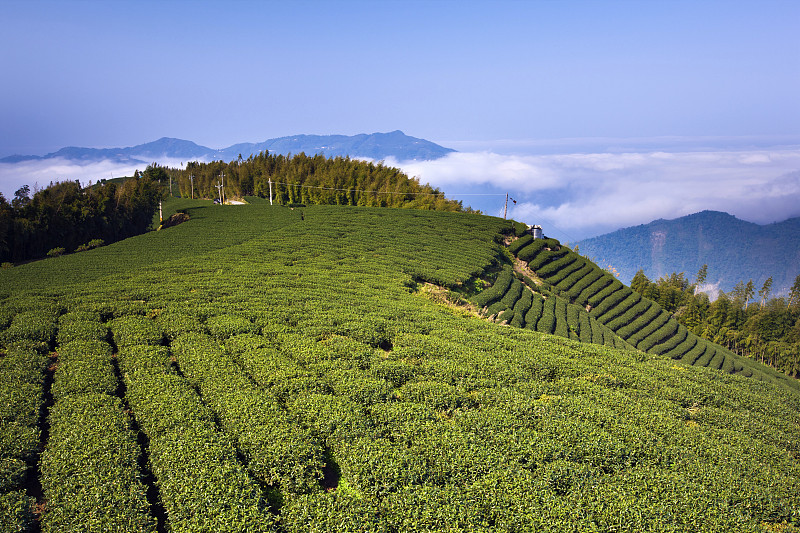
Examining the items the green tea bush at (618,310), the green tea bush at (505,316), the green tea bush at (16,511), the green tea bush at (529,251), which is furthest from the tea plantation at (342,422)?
the green tea bush at (529,251)

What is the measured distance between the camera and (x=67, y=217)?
4162cm

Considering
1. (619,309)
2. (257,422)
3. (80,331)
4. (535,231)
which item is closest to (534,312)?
(619,309)

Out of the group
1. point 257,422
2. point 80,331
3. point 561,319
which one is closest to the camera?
point 257,422

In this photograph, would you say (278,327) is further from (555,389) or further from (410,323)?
(555,389)

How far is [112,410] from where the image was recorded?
1205 centimetres

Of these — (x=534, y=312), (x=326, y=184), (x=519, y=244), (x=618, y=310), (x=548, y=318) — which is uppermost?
(x=326, y=184)

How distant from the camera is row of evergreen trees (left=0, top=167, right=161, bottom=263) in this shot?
122 ft

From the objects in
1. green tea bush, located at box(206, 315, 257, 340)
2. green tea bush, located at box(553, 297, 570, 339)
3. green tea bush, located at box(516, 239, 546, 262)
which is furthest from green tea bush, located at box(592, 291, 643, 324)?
green tea bush, located at box(206, 315, 257, 340)

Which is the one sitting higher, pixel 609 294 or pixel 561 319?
pixel 609 294

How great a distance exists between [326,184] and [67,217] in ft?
120

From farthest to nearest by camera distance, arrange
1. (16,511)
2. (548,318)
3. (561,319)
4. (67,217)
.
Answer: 1. (67,217)
2. (561,319)
3. (548,318)
4. (16,511)

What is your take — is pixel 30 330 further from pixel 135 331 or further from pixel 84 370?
pixel 84 370

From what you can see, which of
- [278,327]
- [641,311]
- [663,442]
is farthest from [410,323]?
[641,311]

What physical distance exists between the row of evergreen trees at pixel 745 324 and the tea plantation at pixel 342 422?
2368 inches
